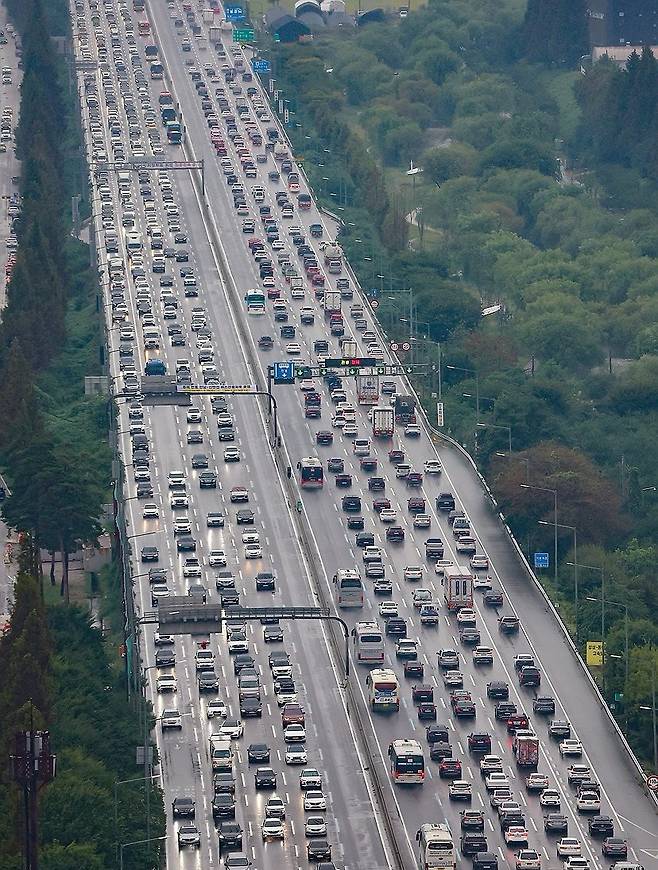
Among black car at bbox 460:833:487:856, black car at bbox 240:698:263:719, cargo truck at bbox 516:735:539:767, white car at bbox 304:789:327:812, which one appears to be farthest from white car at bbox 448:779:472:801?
black car at bbox 240:698:263:719

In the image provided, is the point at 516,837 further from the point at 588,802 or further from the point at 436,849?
the point at 588,802

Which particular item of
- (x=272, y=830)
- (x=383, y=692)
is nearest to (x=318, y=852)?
(x=272, y=830)

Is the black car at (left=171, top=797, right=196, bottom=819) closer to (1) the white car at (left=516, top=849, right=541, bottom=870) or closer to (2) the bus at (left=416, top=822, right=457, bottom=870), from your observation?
(2) the bus at (left=416, top=822, right=457, bottom=870)

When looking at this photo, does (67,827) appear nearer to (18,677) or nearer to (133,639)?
(18,677)

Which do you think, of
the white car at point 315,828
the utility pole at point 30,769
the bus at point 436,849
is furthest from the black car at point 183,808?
the utility pole at point 30,769

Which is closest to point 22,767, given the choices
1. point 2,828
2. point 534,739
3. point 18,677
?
point 2,828

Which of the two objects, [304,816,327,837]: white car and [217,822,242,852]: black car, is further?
[304,816,327,837]: white car

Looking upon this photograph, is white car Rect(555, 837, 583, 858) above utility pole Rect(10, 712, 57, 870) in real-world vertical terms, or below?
below
